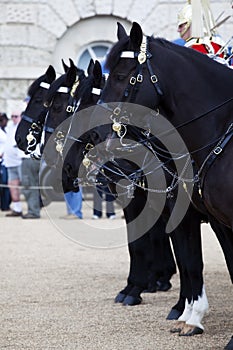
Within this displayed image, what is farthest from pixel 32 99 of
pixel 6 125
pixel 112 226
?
pixel 6 125

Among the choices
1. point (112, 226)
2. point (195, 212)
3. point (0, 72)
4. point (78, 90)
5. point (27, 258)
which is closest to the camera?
point (195, 212)

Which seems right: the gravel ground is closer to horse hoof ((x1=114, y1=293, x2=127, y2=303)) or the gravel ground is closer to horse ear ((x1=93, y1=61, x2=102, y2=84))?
horse hoof ((x1=114, y1=293, x2=127, y2=303))

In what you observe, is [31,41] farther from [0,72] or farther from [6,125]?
[6,125]

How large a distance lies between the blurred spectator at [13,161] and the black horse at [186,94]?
880 centimetres

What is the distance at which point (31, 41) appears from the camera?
53.7ft

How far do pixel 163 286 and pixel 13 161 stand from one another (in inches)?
268

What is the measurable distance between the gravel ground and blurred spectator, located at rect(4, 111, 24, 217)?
2.50 m

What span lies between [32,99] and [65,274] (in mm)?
1888

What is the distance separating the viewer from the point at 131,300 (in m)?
6.58

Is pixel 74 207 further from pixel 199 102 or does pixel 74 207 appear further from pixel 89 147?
pixel 199 102

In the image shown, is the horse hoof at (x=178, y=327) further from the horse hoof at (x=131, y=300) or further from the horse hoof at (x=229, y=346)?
the horse hoof at (x=131, y=300)

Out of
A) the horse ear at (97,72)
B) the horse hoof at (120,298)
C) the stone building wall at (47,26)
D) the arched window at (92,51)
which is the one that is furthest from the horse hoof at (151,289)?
the arched window at (92,51)

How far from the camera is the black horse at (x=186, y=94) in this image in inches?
180

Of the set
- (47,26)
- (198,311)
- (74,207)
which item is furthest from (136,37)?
(47,26)
